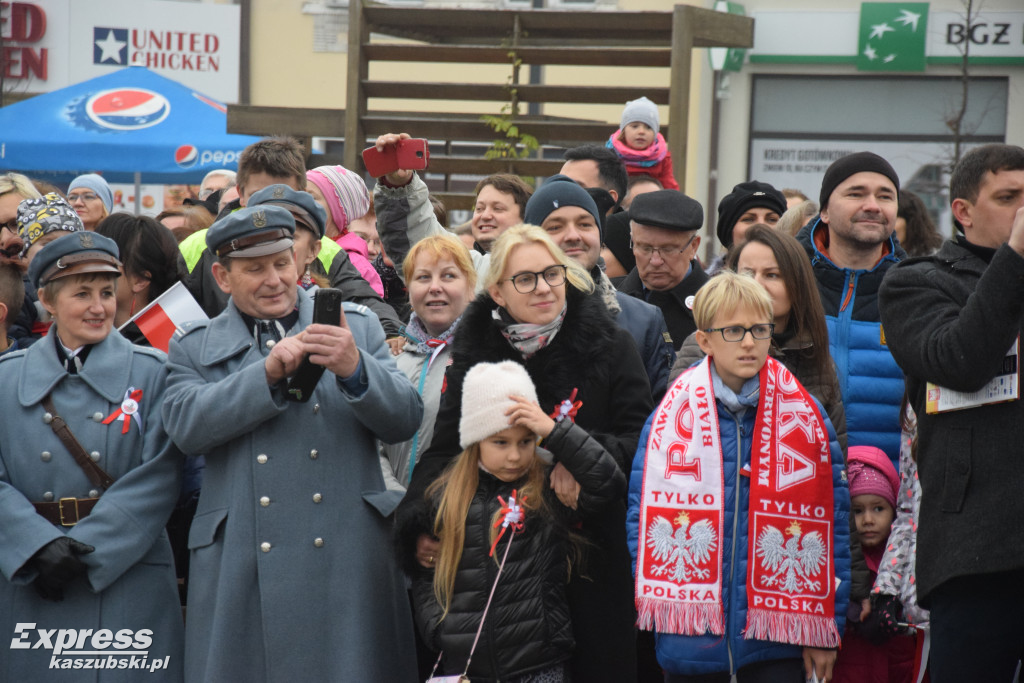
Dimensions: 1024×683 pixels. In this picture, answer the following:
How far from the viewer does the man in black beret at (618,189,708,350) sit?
15.5 ft

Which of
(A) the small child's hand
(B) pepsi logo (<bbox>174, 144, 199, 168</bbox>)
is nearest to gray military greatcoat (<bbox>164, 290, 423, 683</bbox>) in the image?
(A) the small child's hand

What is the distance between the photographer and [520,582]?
3518 millimetres

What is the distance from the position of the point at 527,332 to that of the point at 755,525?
965 mm

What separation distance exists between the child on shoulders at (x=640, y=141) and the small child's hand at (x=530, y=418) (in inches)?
142

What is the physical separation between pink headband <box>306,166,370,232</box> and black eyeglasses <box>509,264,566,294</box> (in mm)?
1949

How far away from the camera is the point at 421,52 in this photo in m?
8.62

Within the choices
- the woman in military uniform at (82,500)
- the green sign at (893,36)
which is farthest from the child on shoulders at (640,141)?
the green sign at (893,36)

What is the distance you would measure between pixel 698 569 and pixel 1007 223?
1428 mm

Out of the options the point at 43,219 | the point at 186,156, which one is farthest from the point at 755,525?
the point at 186,156

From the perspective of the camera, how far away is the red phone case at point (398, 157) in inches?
188

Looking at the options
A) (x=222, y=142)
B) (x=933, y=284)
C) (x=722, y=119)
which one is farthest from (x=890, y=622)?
(x=722, y=119)

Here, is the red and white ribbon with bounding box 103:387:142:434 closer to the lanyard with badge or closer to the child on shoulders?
the lanyard with badge

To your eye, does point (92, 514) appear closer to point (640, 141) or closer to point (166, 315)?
point (166, 315)

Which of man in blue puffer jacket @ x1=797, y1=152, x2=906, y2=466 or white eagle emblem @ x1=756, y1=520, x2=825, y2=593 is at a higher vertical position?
man in blue puffer jacket @ x1=797, y1=152, x2=906, y2=466
